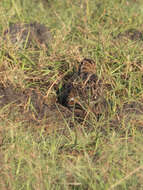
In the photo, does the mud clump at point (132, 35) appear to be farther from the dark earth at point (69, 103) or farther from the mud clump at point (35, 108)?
the mud clump at point (35, 108)

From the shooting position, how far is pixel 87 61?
388 cm

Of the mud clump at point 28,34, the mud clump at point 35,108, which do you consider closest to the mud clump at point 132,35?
the mud clump at point 28,34

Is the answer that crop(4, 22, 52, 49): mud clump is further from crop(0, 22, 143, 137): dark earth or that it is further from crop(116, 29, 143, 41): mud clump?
crop(116, 29, 143, 41): mud clump

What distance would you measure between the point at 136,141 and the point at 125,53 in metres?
1.15

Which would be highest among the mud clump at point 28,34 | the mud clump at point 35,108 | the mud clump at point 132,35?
the mud clump at point 28,34

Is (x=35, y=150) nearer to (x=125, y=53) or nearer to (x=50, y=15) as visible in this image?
(x=125, y=53)

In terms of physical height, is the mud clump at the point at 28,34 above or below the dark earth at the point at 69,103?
above

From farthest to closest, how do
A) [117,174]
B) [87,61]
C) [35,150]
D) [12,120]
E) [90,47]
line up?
[90,47]
[87,61]
[12,120]
[35,150]
[117,174]

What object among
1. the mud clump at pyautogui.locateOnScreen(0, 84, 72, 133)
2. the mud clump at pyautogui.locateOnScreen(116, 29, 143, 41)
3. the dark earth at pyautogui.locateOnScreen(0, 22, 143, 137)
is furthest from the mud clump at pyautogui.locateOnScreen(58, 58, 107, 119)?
the mud clump at pyautogui.locateOnScreen(116, 29, 143, 41)

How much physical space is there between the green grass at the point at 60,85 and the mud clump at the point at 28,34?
0.37ft

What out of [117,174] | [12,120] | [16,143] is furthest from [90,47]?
[117,174]

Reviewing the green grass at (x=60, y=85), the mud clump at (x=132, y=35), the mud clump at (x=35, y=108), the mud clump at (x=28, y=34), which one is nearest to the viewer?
the green grass at (x=60, y=85)

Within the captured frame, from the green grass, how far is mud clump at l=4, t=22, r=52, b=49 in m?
0.11

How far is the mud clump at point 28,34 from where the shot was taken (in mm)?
4371
